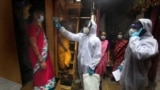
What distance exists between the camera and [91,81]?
180 cm

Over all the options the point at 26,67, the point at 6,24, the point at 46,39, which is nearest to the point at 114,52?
the point at 46,39

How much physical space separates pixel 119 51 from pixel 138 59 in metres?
0.24

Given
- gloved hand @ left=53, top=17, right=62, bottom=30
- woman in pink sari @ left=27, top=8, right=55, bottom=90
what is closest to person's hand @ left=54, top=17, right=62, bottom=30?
gloved hand @ left=53, top=17, right=62, bottom=30

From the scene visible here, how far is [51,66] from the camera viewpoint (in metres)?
A: 1.87

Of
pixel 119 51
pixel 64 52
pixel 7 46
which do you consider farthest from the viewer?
pixel 64 52

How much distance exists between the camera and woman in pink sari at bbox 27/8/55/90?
174cm

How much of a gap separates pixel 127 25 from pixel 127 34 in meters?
0.07

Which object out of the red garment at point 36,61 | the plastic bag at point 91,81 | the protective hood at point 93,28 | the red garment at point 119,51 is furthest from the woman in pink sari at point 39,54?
the red garment at point 119,51

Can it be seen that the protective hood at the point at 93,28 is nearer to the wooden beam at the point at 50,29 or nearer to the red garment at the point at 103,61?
the red garment at the point at 103,61

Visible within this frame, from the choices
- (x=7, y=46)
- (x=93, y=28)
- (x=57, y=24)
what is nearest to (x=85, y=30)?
(x=93, y=28)

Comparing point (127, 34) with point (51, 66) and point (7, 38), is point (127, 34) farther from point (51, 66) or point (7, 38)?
point (7, 38)

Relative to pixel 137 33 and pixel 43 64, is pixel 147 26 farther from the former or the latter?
pixel 43 64

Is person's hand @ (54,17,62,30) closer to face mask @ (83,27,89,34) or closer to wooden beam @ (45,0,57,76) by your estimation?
wooden beam @ (45,0,57,76)

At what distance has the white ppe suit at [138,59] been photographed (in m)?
1.46
